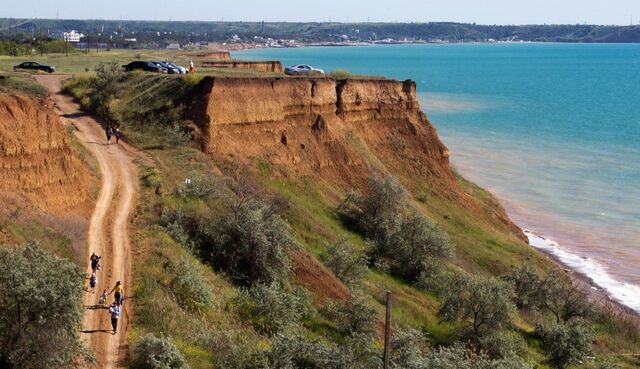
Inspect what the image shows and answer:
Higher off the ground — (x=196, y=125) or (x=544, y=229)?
(x=196, y=125)

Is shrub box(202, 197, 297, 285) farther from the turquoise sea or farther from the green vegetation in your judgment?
the turquoise sea

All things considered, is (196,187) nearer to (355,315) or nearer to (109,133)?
(109,133)

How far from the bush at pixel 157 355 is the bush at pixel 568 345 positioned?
1564 cm

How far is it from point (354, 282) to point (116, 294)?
12.0m

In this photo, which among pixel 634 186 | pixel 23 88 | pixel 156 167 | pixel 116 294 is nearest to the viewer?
pixel 116 294

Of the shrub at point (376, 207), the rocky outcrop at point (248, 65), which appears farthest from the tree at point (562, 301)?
the rocky outcrop at point (248, 65)

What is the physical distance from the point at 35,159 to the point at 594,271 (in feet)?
105

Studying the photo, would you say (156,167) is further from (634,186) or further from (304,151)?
(634,186)

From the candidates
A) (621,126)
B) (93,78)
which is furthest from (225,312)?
(621,126)

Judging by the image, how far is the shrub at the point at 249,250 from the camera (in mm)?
26016

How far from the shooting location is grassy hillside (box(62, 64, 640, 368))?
20141mm

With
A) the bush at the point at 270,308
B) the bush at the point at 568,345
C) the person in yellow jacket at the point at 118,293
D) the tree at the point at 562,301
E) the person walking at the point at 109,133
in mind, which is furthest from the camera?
the person walking at the point at 109,133

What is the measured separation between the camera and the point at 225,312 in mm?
22422

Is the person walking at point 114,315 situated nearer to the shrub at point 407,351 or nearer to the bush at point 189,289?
the bush at point 189,289
